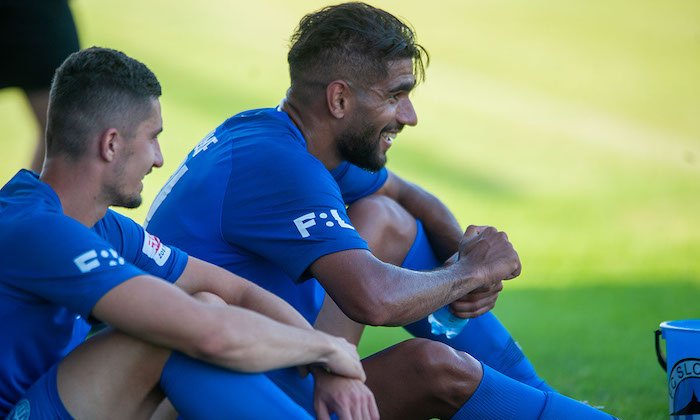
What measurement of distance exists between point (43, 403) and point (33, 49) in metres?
2.23

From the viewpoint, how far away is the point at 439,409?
8.27ft

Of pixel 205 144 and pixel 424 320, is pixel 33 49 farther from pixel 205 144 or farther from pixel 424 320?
pixel 424 320

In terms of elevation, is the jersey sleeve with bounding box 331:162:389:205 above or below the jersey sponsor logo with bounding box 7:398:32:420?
above

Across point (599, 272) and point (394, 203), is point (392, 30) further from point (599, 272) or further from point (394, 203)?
point (599, 272)

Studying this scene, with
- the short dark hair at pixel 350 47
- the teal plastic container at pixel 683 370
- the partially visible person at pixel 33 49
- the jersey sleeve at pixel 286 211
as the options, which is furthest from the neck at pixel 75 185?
the partially visible person at pixel 33 49

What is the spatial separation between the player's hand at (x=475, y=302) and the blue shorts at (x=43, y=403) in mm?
1153

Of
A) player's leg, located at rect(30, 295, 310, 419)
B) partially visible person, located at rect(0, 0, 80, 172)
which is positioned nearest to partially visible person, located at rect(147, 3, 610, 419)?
player's leg, located at rect(30, 295, 310, 419)

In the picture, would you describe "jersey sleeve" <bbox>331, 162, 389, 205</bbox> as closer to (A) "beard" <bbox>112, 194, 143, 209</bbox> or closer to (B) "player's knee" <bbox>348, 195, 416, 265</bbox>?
(B) "player's knee" <bbox>348, 195, 416, 265</bbox>

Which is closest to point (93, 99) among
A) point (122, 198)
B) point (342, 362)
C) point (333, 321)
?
point (122, 198)

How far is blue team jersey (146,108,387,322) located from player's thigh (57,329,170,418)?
56cm

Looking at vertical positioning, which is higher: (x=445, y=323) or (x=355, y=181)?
(x=355, y=181)

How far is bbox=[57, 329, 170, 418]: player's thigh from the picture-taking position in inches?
82.3

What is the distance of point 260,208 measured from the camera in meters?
2.65

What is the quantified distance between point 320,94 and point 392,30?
10.4 inches
